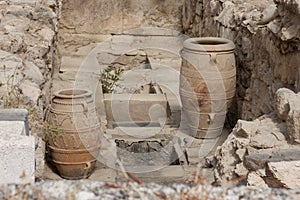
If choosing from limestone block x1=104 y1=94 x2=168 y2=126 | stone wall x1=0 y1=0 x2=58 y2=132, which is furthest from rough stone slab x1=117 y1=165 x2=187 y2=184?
limestone block x1=104 y1=94 x2=168 y2=126

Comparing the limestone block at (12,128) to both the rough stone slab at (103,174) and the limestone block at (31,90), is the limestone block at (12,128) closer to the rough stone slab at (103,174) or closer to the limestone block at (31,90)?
the limestone block at (31,90)

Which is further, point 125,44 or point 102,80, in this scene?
point 125,44

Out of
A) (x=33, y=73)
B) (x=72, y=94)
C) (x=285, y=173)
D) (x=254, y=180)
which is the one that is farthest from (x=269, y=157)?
(x=33, y=73)

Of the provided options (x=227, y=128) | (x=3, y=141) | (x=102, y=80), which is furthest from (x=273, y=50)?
(x=3, y=141)

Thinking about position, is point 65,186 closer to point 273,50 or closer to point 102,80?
point 273,50

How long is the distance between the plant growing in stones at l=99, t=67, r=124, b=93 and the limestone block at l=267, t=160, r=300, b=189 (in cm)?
486

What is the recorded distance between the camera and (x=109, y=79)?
830 cm

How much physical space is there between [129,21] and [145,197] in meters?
8.64

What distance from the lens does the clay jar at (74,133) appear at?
5.38 metres

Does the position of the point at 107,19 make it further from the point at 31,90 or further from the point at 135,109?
the point at 31,90

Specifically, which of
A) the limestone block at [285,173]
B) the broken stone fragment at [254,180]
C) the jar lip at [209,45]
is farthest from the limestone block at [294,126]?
the jar lip at [209,45]

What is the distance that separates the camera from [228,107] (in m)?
6.67

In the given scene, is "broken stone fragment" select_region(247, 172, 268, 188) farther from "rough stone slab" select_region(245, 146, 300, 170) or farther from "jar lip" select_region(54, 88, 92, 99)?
"jar lip" select_region(54, 88, 92, 99)

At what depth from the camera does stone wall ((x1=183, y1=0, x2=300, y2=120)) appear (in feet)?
17.6
